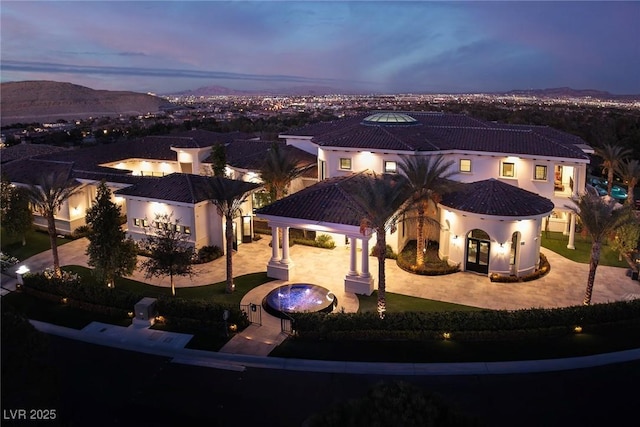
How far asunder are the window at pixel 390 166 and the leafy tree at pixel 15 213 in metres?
25.3

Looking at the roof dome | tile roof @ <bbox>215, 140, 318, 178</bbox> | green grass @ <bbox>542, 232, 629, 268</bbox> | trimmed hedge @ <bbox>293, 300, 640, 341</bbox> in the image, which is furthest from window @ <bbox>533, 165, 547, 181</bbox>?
tile roof @ <bbox>215, 140, 318, 178</bbox>

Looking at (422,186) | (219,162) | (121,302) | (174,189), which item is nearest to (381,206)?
(422,186)

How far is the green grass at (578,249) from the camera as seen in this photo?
3148 cm

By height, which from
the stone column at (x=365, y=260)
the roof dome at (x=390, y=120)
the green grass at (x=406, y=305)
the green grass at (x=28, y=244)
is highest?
the roof dome at (x=390, y=120)

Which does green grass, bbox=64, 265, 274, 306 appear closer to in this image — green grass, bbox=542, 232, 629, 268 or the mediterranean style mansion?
the mediterranean style mansion

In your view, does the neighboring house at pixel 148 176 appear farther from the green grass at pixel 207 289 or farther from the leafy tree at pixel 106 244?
the leafy tree at pixel 106 244

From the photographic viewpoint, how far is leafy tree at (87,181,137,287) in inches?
1002

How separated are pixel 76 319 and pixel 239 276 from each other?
352 inches

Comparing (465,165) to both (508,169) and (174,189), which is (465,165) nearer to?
(508,169)

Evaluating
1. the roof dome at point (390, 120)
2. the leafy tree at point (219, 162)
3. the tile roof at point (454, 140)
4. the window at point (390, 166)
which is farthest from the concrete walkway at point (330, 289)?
the roof dome at point (390, 120)

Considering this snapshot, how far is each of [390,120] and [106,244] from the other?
88.4 ft

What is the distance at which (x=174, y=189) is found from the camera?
33.0m

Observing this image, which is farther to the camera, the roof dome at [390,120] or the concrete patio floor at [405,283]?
the roof dome at [390,120]

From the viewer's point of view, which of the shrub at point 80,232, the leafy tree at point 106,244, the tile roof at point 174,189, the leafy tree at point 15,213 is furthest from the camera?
the shrub at point 80,232
